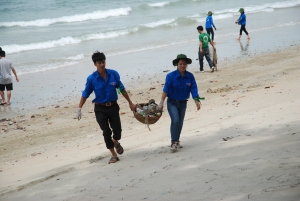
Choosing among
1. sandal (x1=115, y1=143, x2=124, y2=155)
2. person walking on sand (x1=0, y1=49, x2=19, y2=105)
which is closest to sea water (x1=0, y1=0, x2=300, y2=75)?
person walking on sand (x1=0, y1=49, x2=19, y2=105)

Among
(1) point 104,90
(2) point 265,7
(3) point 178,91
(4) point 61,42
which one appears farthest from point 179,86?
(2) point 265,7

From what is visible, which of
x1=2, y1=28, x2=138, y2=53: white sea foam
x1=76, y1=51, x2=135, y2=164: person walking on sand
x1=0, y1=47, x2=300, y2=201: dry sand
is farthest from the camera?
x1=2, y1=28, x2=138, y2=53: white sea foam

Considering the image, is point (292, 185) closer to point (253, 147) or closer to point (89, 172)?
point (253, 147)

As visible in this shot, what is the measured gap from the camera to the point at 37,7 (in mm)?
43250

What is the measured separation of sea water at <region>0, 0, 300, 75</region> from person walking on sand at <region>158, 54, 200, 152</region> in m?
11.8

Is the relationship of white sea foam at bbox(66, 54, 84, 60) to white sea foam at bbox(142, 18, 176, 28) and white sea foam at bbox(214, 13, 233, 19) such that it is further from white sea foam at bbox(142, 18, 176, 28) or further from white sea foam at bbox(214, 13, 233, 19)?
white sea foam at bbox(214, 13, 233, 19)

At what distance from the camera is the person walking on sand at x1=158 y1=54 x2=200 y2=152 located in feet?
24.1

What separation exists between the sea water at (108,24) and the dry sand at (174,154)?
7.67 m

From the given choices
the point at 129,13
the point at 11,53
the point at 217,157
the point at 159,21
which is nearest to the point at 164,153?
the point at 217,157

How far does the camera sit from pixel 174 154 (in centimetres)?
745

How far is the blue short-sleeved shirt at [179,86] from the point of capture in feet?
24.2

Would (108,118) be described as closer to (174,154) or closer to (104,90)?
(104,90)

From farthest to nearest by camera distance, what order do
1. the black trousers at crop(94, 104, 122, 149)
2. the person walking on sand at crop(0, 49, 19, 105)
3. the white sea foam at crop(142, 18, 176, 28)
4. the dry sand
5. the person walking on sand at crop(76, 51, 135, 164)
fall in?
1. the white sea foam at crop(142, 18, 176, 28)
2. the person walking on sand at crop(0, 49, 19, 105)
3. the black trousers at crop(94, 104, 122, 149)
4. the person walking on sand at crop(76, 51, 135, 164)
5. the dry sand

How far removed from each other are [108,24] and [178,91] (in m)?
27.7
